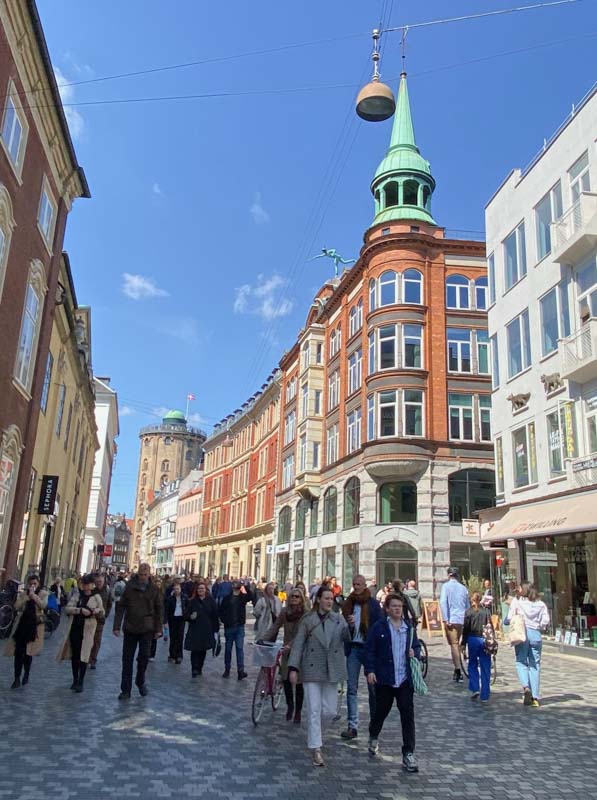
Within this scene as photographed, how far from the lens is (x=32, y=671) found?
11789mm

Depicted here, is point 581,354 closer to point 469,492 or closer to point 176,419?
point 469,492

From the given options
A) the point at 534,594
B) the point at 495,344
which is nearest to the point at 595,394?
the point at 495,344

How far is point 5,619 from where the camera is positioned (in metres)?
15.5

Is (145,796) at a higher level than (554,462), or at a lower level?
lower

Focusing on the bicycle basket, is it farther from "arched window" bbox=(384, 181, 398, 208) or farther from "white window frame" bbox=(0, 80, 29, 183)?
"arched window" bbox=(384, 181, 398, 208)

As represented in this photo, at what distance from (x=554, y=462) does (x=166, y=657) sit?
12544mm

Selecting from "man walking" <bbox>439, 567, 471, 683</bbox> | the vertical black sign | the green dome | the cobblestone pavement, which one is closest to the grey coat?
the cobblestone pavement

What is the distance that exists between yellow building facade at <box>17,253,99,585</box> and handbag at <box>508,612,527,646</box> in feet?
51.2

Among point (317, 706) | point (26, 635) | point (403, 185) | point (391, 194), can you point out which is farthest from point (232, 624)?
point (391, 194)

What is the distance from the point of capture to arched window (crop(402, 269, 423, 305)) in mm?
33750

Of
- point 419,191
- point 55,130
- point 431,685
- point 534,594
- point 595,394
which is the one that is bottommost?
point 431,685

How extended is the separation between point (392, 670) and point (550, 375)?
52.1 ft

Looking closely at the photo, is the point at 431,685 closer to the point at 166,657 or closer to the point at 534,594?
the point at 534,594

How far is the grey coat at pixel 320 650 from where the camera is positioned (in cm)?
692
